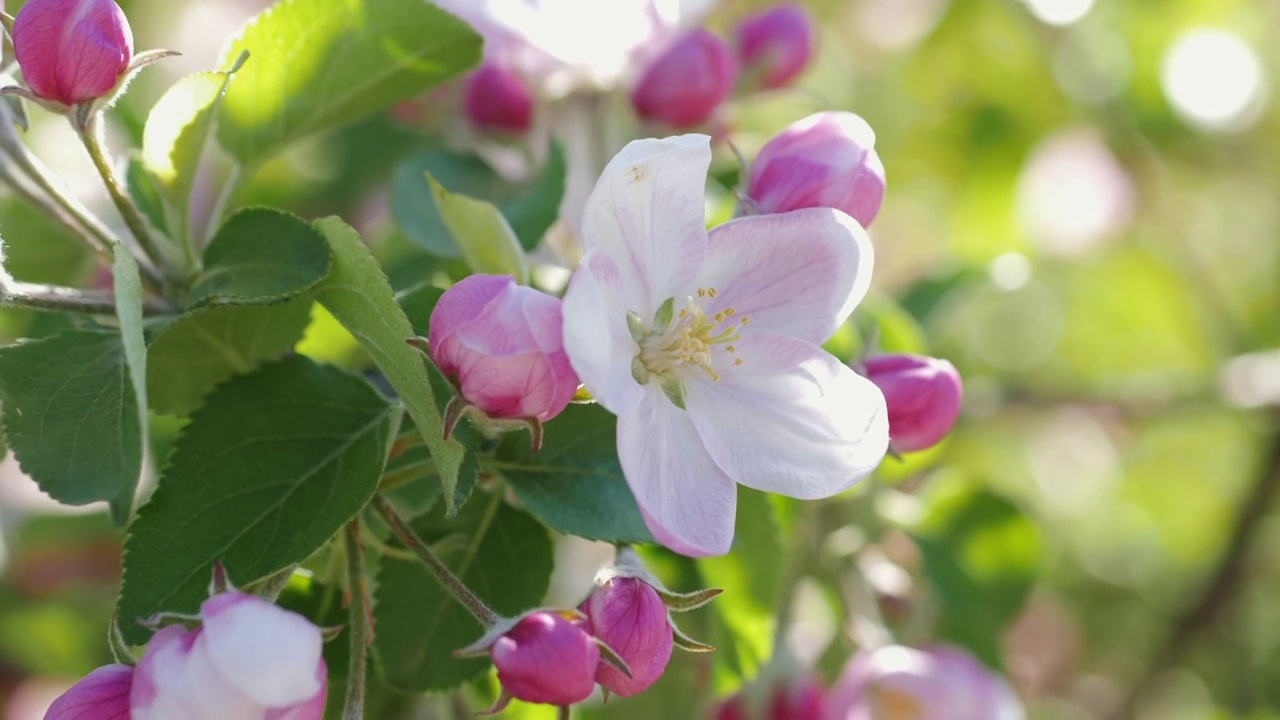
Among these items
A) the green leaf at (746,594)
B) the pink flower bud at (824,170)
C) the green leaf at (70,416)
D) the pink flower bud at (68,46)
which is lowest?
the green leaf at (746,594)

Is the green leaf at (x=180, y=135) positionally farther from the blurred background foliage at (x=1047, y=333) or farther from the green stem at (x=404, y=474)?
the blurred background foliage at (x=1047, y=333)

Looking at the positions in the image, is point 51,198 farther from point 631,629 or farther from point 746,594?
point 746,594

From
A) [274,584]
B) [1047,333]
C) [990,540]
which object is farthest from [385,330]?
[1047,333]

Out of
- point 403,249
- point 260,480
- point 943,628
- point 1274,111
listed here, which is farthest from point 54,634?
point 1274,111

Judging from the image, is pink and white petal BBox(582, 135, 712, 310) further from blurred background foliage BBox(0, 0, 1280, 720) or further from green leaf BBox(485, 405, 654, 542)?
blurred background foliage BBox(0, 0, 1280, 720)

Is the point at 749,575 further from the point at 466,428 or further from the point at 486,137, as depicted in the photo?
the point at 486,137

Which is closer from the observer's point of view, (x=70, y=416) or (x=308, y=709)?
(x=308, y=709)

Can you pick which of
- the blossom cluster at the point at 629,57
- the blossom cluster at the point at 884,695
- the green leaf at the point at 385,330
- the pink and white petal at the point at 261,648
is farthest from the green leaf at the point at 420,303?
the blossom cluster at the point at 884,695
